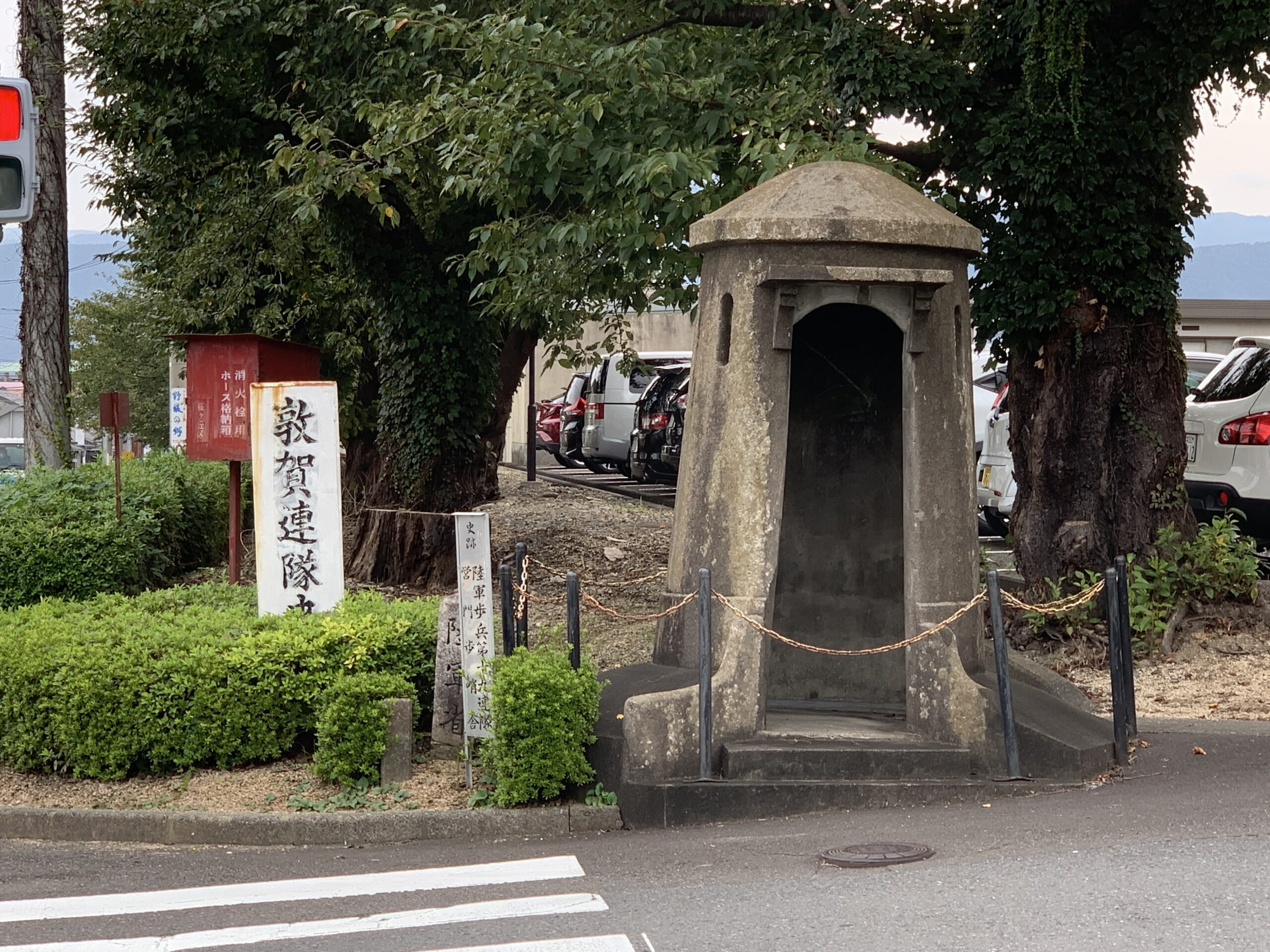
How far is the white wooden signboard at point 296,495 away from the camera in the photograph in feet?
28.2

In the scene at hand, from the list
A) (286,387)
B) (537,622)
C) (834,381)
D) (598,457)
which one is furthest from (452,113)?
(598,457)

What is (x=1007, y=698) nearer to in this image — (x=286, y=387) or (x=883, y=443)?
(x=883, y=443)

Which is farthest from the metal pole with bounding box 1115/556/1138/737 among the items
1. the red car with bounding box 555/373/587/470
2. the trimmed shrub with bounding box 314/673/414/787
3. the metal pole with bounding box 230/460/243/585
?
the red car with bounding box 555/373/587/470

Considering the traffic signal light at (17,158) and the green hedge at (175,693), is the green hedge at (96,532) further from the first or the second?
the traffic signal light at (17,158)

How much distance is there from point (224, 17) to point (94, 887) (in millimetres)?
8975

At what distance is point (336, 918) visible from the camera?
18.9ft

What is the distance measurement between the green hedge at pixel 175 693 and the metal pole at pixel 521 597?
724mm

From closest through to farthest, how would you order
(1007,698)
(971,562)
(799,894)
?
(799,894) → (1007,698) → (971,562)

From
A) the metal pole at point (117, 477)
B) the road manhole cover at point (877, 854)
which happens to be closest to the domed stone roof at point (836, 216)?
the road manhole cover at point (877, 854)

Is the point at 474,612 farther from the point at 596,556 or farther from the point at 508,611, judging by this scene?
the point at 596,556

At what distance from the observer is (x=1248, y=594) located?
10.7m

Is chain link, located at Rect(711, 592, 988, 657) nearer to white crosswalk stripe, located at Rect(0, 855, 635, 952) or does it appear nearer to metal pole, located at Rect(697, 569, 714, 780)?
metal pole, located at Rect(697, 569, 714, 780)

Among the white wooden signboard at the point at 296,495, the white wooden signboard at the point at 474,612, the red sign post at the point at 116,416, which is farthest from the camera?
the red sign post at the point at 116,416

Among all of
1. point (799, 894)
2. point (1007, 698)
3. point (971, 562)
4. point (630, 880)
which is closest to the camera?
point (799, 894)
